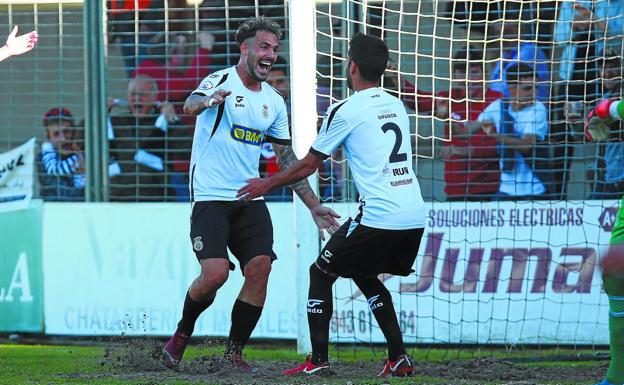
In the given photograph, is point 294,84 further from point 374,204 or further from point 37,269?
point 37,269

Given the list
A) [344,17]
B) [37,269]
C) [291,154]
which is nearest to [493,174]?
[344,17]

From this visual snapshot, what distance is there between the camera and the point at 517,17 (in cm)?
1239

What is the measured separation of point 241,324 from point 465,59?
4.84 meters

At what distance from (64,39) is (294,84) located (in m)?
4.85

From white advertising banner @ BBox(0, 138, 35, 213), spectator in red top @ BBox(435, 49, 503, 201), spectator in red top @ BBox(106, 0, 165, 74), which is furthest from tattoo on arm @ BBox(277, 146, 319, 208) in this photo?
white advertising banner @ BBox(0, 138, 35, 213)

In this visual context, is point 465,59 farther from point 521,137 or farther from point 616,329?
point 616,329

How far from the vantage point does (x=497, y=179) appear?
12.1 m

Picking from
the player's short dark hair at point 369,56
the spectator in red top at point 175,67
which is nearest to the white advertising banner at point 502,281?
the spectator in red top at point 175,67

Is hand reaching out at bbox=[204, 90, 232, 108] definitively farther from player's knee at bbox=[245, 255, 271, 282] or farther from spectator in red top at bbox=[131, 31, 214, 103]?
spectator in red top at bbox=[131, 31, 214, 103]

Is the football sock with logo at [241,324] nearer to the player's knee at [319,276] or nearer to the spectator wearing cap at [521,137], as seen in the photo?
the player's knee at [319,276]

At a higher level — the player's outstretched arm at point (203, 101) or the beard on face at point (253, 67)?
the beard on face at point (253, 67)

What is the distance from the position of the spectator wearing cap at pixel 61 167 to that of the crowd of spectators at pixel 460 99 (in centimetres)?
2

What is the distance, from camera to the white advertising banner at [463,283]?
1160cm

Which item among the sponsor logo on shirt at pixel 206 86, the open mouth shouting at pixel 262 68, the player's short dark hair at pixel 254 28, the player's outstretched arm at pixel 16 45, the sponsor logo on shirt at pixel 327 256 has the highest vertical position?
the player's short dark hair at pixel 254 28
